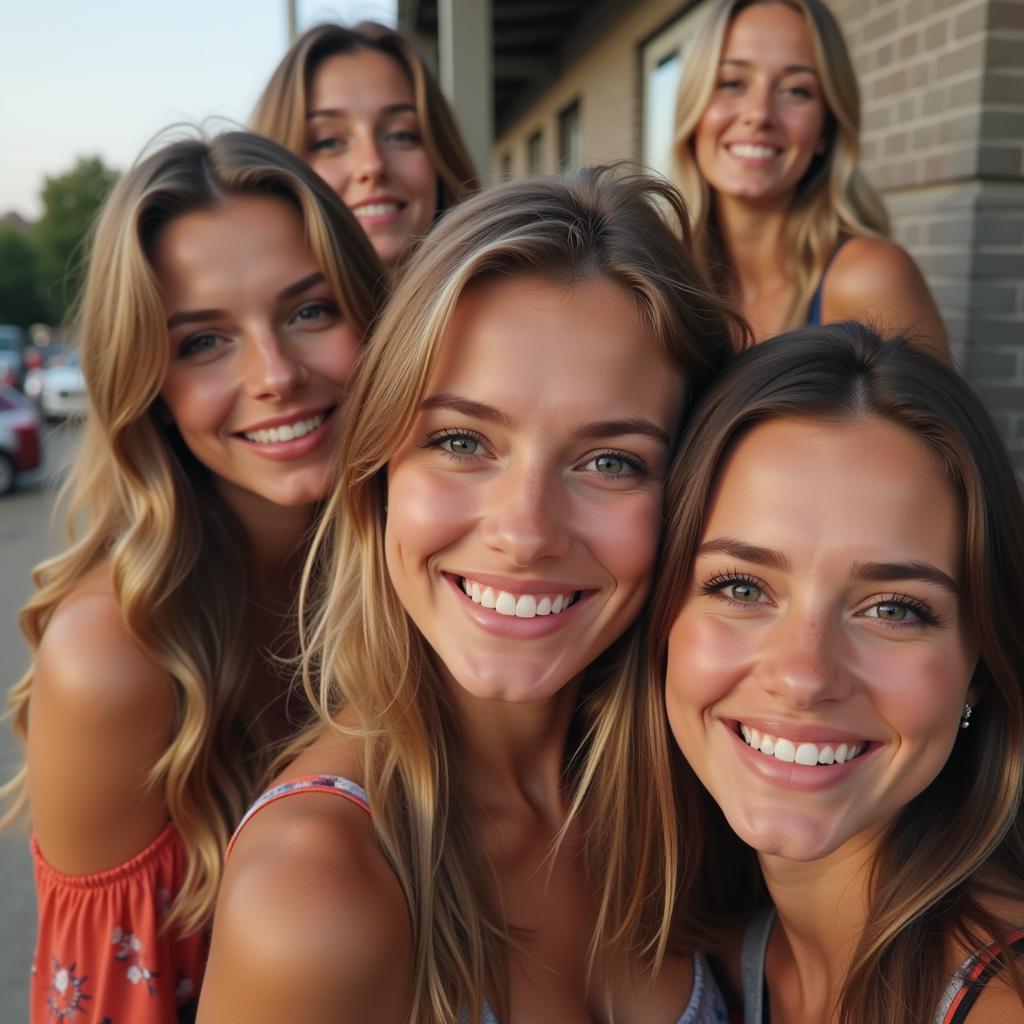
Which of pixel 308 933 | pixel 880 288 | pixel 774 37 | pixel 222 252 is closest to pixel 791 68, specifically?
pixel 774 37

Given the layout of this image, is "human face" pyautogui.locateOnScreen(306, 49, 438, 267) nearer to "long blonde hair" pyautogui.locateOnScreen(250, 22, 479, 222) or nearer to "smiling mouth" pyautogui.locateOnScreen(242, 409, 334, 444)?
"long blonde hair" pyautogui.locateOnScreen(250, 22, 479, 222)

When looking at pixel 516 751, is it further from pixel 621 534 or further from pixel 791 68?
pixel 791 68

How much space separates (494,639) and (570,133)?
11005 mm

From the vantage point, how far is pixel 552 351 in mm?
1579

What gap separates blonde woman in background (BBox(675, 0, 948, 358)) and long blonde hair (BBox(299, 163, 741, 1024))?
120cm

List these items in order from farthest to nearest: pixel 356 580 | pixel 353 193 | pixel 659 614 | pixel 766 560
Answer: pixel 353 193, pixel 356 580, pixel 659 614, pixel 766 560

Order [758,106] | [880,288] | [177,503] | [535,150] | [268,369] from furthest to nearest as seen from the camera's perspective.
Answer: [535,150] → [758,106] → [880,288] → [177,503] → [268,369]

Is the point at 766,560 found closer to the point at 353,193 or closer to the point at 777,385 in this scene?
the point at 777,385

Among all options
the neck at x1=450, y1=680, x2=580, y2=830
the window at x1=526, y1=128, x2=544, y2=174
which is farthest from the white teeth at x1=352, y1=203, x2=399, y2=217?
the window at x1=526, y1=128, x2=544, y2=174

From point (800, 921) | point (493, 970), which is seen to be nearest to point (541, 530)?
point (493, 970)

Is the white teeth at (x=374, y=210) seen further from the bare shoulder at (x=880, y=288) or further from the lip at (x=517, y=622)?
the lip at (x=517, y=622)

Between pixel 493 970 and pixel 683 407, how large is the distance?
957mm

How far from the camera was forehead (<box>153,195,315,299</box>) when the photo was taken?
222 centimetres

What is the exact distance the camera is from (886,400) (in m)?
1.56
